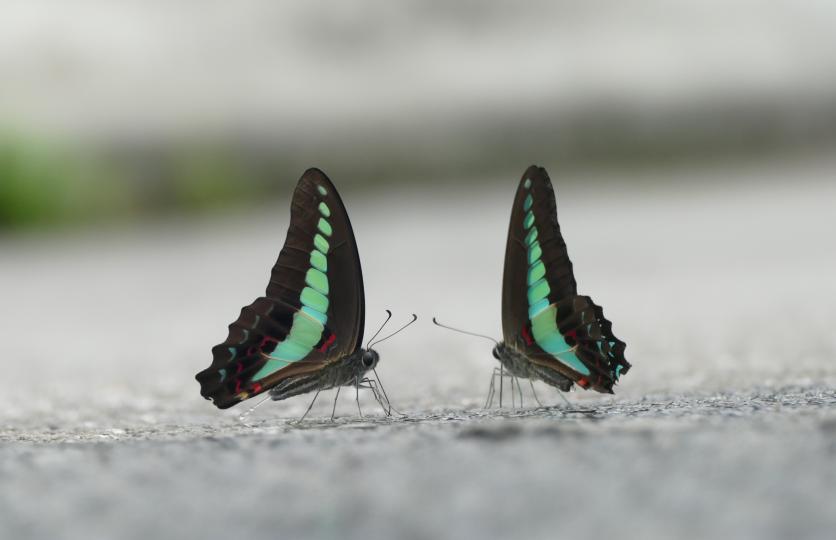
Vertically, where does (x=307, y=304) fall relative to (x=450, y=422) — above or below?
above

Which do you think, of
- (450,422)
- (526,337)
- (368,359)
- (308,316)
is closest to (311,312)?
(308,316)

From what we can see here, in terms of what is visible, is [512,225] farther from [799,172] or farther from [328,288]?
[799,172]

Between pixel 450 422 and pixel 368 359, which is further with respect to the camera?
pixel 368 359

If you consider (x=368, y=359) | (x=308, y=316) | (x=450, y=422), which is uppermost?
(x=308, y=316)

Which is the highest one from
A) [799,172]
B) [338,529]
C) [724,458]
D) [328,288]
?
[799,172]

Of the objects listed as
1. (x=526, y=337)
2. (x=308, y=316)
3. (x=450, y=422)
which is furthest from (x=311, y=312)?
(x=450, y=422)

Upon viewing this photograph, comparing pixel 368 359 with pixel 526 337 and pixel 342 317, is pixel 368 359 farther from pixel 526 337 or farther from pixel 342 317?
pixel 526 337

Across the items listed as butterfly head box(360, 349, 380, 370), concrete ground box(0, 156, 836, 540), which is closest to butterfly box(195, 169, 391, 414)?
butterfly head box(360, 349, 380, 370)

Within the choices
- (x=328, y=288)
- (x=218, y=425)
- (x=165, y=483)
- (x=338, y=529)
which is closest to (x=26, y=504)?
(x=165, y=483)
